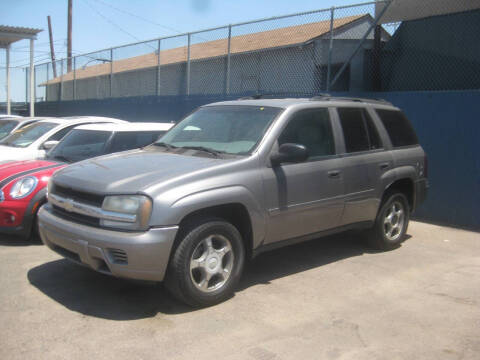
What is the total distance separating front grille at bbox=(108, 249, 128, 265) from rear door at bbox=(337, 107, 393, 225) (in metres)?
2.62

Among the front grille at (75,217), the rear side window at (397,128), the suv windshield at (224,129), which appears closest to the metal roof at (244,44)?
the rear side window at (397,128)

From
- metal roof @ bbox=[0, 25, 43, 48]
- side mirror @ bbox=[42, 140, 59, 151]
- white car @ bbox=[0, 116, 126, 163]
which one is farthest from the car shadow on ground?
metal roof @ bbox=[0, 25, 43, 48]

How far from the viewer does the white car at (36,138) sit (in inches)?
331

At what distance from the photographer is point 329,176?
5.32 meters

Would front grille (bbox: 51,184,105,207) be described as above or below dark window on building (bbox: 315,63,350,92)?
below

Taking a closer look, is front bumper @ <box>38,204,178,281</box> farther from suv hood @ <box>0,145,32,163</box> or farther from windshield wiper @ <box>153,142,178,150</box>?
suv hood @ <box>0,145,32,163</box>

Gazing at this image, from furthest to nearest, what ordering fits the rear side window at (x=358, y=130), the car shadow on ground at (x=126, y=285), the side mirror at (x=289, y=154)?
the rear side window at (x=358, y=130)
the side mirror at (x=289, y=154)
the car shadow on ground at (x=126, y=285)

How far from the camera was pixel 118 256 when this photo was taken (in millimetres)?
3967

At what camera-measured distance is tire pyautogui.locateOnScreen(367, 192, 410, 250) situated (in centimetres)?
624

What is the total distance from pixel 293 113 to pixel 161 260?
2115 mm

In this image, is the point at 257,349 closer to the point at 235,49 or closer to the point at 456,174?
the point at 456,174

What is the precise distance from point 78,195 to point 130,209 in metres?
0.67

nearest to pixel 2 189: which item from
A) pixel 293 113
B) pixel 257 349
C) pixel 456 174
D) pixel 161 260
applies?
pixel 161 260

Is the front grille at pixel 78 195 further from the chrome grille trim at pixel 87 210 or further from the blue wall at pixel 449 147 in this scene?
the blue wall at pixel 449 147
